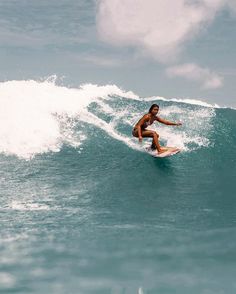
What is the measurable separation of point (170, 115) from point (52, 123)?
5937 millimetres

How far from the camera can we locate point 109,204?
9914 millimetres

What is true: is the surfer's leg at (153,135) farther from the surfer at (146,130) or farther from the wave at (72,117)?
the wave at (72,117)

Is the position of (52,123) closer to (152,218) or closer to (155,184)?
(155,184)

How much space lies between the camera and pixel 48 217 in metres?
9.02

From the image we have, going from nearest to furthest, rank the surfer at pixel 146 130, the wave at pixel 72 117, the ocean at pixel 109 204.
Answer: the ocean at pixel 109 204, the surfer at pixel 146 130, the wave at pixel 72 117

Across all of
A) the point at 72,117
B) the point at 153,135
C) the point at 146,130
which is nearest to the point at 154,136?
the point at 153,135

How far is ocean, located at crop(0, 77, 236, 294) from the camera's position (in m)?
7.01

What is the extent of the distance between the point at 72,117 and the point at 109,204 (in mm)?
8128

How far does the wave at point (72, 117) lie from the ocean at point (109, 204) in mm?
61

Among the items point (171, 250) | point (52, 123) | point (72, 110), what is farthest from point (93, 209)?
point (72, 110)

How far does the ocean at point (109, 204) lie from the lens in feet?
23.0

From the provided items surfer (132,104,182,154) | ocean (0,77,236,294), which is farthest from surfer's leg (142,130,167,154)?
ocean (0,77,236,294)

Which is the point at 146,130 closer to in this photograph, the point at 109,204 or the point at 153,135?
the point at 153,135

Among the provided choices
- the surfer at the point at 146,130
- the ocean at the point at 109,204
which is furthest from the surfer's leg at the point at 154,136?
the ocean at the point at 109,204
